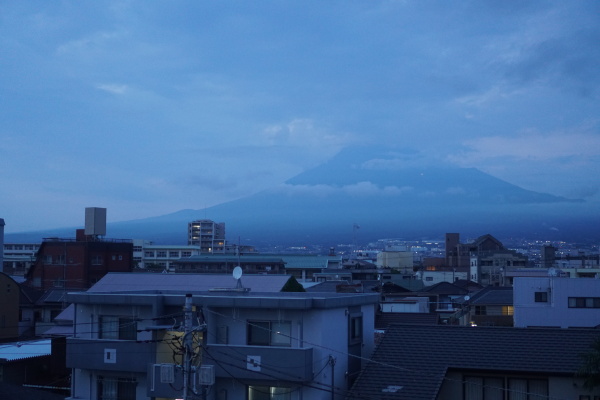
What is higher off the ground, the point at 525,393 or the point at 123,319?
the point at 123,319

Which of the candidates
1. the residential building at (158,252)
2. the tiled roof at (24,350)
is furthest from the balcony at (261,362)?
the residential building at (158,252)

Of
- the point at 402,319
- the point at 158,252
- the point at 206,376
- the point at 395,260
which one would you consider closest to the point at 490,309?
the point at 402,319

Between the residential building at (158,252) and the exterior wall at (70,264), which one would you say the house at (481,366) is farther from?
the residential building at (158,252)

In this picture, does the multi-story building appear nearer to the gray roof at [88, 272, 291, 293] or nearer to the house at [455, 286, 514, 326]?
the house at [455, 286, 514, 326]

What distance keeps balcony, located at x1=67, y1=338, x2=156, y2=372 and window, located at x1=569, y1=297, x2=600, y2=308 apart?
69.7ft

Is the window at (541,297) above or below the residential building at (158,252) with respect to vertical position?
below

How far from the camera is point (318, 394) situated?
16.8 m

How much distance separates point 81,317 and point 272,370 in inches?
221

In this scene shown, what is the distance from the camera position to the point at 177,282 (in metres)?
33.6

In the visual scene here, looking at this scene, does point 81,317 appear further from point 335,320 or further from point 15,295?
point 15,295

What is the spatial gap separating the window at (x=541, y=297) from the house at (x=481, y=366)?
52.9 ft

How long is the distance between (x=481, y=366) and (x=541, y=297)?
17.9m

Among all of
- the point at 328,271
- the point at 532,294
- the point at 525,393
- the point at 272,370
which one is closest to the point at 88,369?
the point at 272,370

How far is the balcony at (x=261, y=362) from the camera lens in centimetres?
1633
